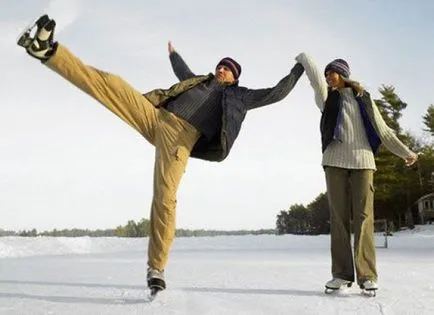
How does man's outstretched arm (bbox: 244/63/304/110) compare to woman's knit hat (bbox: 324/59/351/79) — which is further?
woman's knit hat (bbox: 324/59/351/79)

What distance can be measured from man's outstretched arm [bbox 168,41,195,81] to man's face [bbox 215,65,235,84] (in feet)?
1.74

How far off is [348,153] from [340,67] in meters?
0.66

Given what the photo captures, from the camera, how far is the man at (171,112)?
9.82ft

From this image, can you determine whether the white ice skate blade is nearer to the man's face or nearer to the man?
the man

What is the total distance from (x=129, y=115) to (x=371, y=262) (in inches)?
75.8

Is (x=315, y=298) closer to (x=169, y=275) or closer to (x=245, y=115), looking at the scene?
(x=245, y=115)

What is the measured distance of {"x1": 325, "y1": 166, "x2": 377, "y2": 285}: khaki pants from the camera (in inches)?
130

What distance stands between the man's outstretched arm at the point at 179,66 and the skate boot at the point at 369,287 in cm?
210

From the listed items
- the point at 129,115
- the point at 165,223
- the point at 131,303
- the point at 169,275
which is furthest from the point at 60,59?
the point at 169,275

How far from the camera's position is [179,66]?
4059 mm

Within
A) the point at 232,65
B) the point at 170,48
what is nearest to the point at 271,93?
the point at 232,65

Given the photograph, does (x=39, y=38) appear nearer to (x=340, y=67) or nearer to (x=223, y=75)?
(x=223, y=75)

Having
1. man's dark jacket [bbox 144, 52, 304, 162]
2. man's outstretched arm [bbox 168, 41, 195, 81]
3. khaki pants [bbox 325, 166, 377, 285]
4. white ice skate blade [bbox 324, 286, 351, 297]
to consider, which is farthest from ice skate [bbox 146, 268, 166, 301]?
man's outstretched arm [bbox 168, 41, 195, 81]

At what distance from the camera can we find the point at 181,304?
8.97ft
